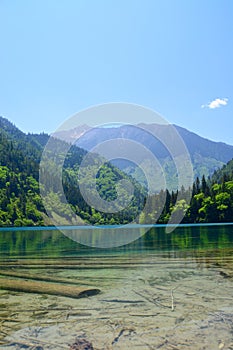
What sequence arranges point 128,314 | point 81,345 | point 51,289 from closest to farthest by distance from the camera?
point 81,345 < point 128,314 < point 51,289

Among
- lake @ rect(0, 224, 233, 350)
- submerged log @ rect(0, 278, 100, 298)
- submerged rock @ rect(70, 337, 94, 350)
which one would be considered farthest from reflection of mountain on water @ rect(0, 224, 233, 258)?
submerged rock @ rect(70, 337, 94, 350)

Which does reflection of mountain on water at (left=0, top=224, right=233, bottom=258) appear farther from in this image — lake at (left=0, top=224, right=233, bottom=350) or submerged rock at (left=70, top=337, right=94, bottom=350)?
submerged rock at (left=70, top=337, right=94, bottom=350)

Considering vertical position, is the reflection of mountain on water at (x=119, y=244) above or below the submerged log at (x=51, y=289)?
Result: below

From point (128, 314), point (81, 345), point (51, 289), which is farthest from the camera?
point (51, 289)

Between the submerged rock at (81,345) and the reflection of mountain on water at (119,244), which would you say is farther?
the reflection of mountain on water at (119,244)

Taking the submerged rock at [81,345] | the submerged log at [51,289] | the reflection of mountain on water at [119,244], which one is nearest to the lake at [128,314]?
the submerged rock at [81,345]

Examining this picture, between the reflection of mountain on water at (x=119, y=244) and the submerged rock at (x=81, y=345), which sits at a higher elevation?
the submerged rock at (x=81, y=345)

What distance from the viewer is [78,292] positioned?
1217 cm

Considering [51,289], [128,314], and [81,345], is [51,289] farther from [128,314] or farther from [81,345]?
[81,345]

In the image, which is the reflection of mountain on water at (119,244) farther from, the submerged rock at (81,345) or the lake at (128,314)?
the submerged rock at (81,345)

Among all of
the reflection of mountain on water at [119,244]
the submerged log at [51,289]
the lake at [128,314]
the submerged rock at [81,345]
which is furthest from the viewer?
the reflection of mountain on water at [119,244]

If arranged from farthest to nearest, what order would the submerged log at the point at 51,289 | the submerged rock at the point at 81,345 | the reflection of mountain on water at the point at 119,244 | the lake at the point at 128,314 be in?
the reflection of mountain on water at the point at 119,244 → the submerged log at the point at 51,289 → the lake at the point at 128,314 → the submerged rock at the point at 81,345

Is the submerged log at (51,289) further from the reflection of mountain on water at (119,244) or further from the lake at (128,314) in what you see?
the reflection of mountain on water at (119,244)

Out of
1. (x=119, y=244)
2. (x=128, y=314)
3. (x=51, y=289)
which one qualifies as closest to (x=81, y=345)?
(x=128, y=314)
